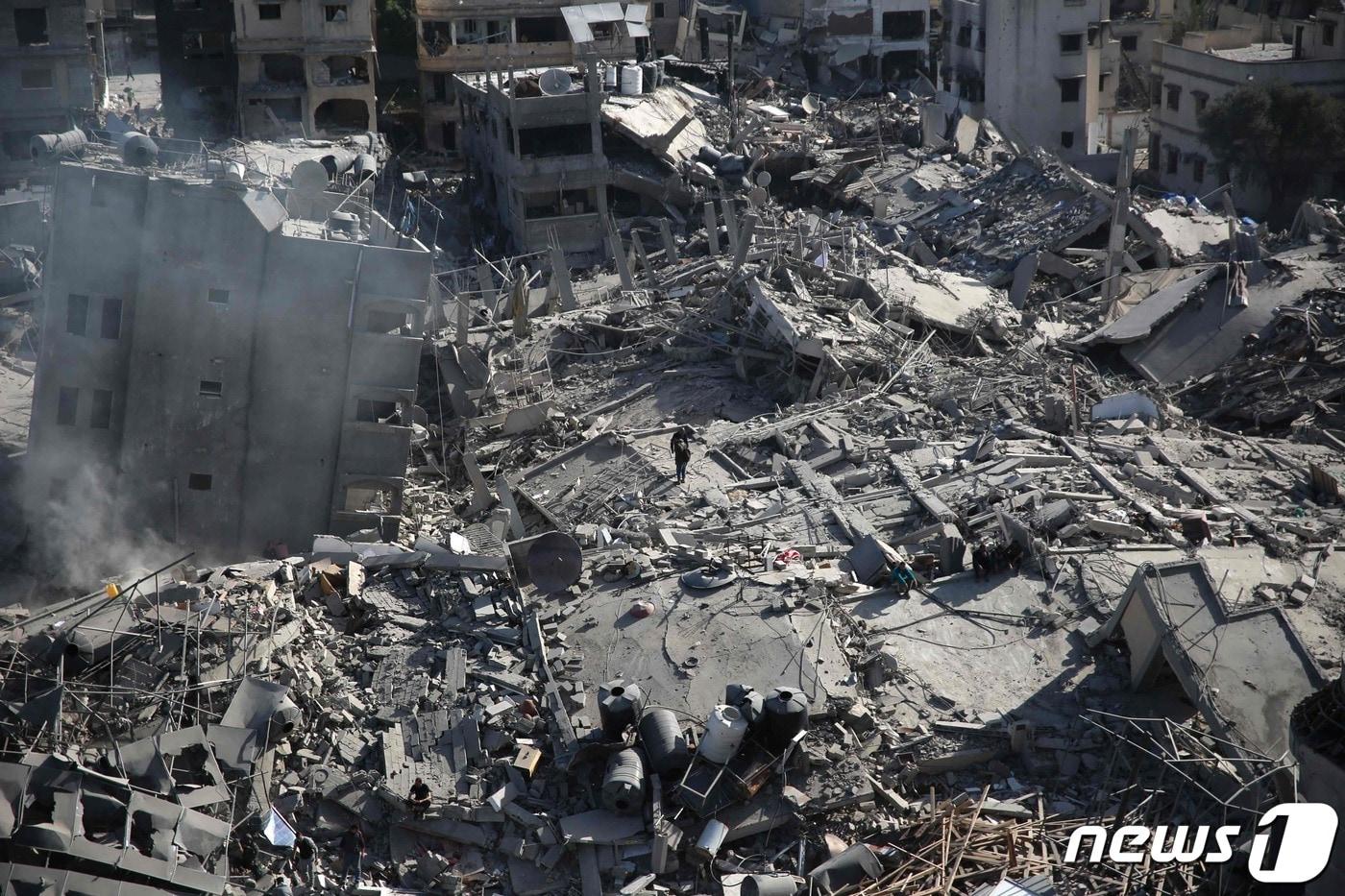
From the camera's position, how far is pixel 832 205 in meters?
38.2

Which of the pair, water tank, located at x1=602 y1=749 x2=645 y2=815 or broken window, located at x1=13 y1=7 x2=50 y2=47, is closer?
water tank, located at x1=602 y1=749 x2=645 y2=815

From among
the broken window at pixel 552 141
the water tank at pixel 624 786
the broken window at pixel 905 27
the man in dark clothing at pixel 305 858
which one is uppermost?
the broken window at pixel 905 27

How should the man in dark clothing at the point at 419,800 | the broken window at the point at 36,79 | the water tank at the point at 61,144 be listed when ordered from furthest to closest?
the broken window at the point at 36,79
the water tank at the point at 61,144
the man in dark clothing at the point at 419,800

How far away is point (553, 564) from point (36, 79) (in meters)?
27.8

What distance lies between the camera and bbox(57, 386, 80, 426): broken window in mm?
22453

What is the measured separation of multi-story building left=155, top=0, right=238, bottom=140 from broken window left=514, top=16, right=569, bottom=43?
881 cm

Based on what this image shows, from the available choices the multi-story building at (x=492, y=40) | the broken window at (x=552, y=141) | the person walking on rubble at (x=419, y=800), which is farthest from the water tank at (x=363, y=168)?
the multi-story building at (x=492, y=40)

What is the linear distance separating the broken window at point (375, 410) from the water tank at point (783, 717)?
10.6m

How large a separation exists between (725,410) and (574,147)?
16.5 metres

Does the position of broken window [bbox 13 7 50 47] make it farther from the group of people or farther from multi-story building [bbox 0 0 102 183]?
the group of people

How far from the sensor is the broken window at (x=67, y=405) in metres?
22.5

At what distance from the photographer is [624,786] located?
13.3 meters

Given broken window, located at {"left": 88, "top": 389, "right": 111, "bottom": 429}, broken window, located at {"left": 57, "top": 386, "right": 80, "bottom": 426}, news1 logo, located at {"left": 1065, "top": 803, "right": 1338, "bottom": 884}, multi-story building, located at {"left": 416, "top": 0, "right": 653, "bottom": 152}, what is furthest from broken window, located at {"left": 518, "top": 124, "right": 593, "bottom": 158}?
news1 logo, located at {"left": 1065, "top": 803, "right": 1338, "bottom": 884}

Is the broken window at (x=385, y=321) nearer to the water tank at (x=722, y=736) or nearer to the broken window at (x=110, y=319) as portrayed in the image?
the broken window at (x=110, y=319)
